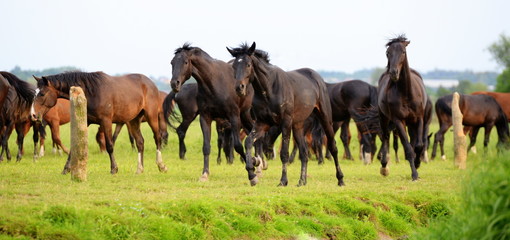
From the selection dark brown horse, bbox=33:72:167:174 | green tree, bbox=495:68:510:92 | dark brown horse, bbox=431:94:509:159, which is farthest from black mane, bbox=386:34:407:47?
green tree, bbox=495:68:510:92

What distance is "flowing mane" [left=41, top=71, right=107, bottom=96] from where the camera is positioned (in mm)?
15578

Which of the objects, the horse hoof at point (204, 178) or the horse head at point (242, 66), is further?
the horse hoof at point (204, 178)

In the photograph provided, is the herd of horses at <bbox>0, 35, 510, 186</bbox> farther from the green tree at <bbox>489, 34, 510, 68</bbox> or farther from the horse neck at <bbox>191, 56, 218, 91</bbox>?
the green tree at <bbox>489, 34, 510, 68</bbox>

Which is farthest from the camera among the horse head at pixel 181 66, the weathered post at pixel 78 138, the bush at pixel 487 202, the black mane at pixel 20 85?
the black mane at pixel 20 85

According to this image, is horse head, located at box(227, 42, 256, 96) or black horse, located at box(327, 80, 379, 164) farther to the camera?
black horse, located at box(327, 80, 379, 164)

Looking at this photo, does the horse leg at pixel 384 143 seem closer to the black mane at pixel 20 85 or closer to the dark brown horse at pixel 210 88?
the dark brown horse at pixel 210 88

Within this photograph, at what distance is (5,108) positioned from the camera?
20172mm

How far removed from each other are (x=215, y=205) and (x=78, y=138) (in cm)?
386

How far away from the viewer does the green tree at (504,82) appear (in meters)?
77.2

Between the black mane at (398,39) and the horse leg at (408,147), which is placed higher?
the black mane at (398,39)

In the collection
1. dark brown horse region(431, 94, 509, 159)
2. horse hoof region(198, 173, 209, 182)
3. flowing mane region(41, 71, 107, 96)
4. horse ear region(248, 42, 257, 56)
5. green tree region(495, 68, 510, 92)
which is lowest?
green tree region(495, 68, 510, 92)

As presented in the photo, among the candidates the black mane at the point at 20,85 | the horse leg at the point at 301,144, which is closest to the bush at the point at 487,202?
the horse leg at the point at 301,144

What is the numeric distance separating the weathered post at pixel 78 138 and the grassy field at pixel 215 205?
0.30 metres

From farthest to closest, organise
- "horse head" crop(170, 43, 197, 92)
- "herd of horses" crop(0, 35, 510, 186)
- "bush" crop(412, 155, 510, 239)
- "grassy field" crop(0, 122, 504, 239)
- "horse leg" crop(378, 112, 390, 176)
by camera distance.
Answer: "horse leg" crop(378, 112, 390, 176)
"horse head" crop(170, 43, 197, 92)
"herd of horses" crop(0, 35, 510, 186)
"grassy field" crop(0, 122, 504, 239)
"bush" crop(412, 155, 510, 239)
